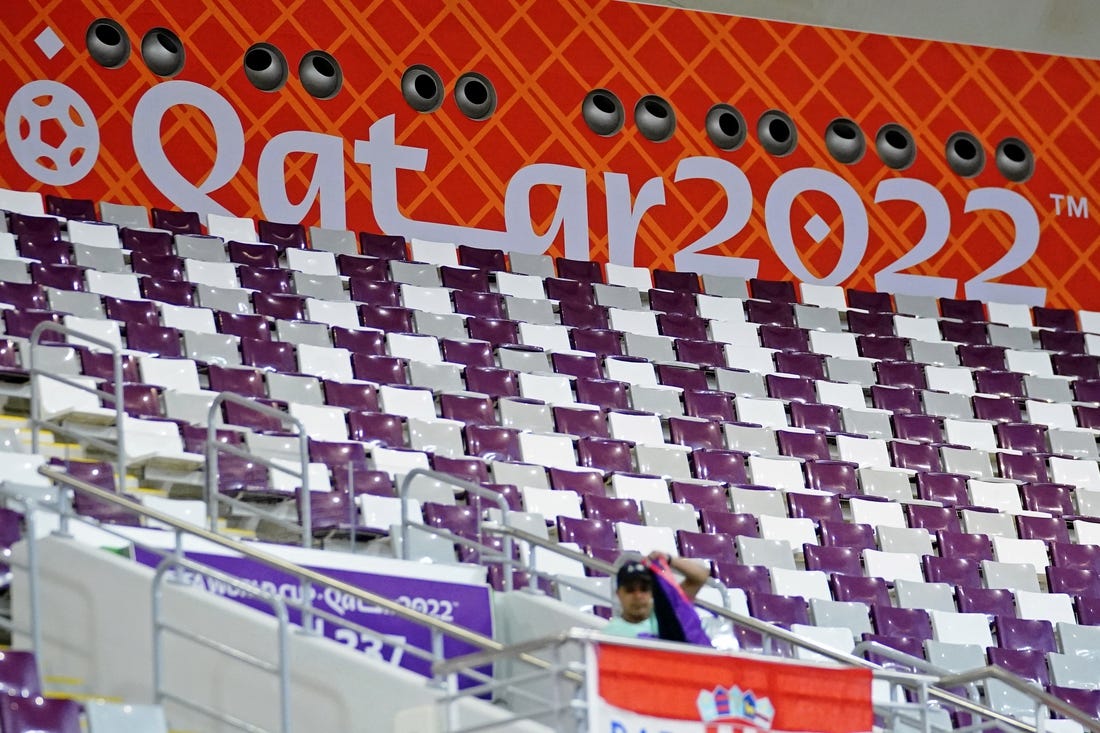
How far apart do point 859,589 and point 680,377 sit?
2.70 meters

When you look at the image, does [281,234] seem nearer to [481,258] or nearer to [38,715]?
[481,258]

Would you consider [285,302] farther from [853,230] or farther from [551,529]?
[853,230]

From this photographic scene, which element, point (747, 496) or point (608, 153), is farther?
point (608, 153)

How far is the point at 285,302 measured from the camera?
10328 mm

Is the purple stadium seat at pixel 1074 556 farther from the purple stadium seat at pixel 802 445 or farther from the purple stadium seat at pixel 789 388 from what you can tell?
the purple stadium seat at pixel 789 388

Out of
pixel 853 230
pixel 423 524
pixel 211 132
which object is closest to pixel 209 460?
pixel 423 524

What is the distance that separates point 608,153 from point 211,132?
9.09ft

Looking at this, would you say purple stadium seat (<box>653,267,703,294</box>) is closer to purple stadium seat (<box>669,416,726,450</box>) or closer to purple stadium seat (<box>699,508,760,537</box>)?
purple stadium seat (<box>669,416,726,450</box>)

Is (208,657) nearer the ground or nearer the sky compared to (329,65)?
nearer the ground

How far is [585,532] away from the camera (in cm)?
806

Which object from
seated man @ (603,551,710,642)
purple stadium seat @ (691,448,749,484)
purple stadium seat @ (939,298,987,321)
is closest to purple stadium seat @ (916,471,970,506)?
purple stadium seat @ (691,448,749,484)

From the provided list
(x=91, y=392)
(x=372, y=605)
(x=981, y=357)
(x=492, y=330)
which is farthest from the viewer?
(x=981, y=357)

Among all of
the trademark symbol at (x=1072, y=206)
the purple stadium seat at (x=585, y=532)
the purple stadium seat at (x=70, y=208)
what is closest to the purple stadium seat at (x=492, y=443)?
the purple stadium seat at (x=585, y=532)

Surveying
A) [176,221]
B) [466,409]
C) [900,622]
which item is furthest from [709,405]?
[176,221]
